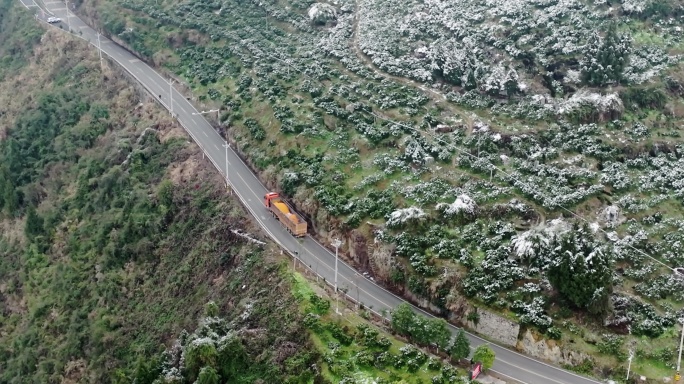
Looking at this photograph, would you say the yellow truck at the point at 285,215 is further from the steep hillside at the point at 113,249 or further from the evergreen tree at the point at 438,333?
the evergreen tree at the point at 438,333

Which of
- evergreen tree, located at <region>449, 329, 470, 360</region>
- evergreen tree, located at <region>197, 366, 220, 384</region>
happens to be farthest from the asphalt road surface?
evergreen tree, located at <region>197, 366, 220, 384</region>

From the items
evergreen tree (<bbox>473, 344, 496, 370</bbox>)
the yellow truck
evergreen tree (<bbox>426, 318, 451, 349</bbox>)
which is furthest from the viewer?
the yellow truck

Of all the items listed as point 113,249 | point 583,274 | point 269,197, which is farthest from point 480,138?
point 113,249

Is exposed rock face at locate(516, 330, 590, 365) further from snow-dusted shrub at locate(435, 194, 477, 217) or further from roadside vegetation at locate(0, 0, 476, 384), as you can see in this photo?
snow-dusted shrub at locate(435, 194, 477, 217)

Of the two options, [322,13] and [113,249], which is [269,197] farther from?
[322,13]

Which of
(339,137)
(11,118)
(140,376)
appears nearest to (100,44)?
(11,118)

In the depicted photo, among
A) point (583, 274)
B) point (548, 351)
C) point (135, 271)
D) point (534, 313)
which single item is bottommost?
point (135, 271)

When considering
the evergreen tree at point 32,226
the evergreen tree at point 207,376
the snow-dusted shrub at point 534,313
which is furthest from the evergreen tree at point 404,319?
the evergreen tree at point 32,226
